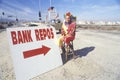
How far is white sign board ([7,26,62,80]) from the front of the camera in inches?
144

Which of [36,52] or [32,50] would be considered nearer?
[32,50]

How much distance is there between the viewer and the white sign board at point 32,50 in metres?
3.65

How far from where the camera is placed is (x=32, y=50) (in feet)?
13.2

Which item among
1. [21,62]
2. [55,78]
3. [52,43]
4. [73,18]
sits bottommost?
[55,78]

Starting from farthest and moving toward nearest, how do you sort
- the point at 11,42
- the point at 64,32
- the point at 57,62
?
the point at 64,32 < the point at 57,62 < the point at 11,42

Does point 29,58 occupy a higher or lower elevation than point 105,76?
higher

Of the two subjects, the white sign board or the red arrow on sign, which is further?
the red arrow on sign

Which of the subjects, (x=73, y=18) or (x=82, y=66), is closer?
(x=82, y=66)

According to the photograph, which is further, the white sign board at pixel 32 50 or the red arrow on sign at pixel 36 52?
the red arrow on sign at pixel 36 52

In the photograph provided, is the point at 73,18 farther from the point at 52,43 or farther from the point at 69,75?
the point at 69,75

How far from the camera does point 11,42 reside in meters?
3.56

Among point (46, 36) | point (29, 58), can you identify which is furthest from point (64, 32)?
point (29, 58)

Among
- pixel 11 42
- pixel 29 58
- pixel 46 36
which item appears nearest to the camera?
pixel 11 42

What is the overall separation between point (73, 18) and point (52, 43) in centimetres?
138
